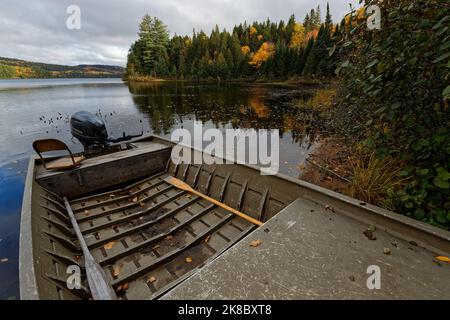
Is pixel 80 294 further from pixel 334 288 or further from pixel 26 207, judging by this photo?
pixel 334 288

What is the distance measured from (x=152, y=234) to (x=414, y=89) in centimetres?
445

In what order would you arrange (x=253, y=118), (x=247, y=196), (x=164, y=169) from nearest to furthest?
(x=247, y=196), (x=164, y=169), (x=253, y=118)

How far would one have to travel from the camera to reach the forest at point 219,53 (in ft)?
188

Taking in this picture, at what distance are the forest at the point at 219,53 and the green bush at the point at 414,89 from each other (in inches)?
2099

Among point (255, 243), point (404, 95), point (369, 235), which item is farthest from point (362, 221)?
point (404, 95)

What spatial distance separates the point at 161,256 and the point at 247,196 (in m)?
1.80

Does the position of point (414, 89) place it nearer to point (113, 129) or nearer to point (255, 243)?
point (255, 243)

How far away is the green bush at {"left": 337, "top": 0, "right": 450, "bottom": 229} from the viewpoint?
91.6 inches

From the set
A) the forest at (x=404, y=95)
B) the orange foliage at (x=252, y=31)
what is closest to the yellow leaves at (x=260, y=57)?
the orange foliage at (x=252, y=31)

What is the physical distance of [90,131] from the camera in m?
6.05

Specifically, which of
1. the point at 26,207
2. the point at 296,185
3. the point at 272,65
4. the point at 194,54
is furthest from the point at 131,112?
the point at 194,54

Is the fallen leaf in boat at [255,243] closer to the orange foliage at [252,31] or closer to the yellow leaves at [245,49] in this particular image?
the yellow leaves at [245,49]

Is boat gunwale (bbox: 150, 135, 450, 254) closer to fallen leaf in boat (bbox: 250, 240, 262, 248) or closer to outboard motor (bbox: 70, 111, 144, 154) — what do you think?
fallen leaf in boat (bbox: 250, 240, 262, 248)

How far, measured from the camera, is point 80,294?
236 centimetres
